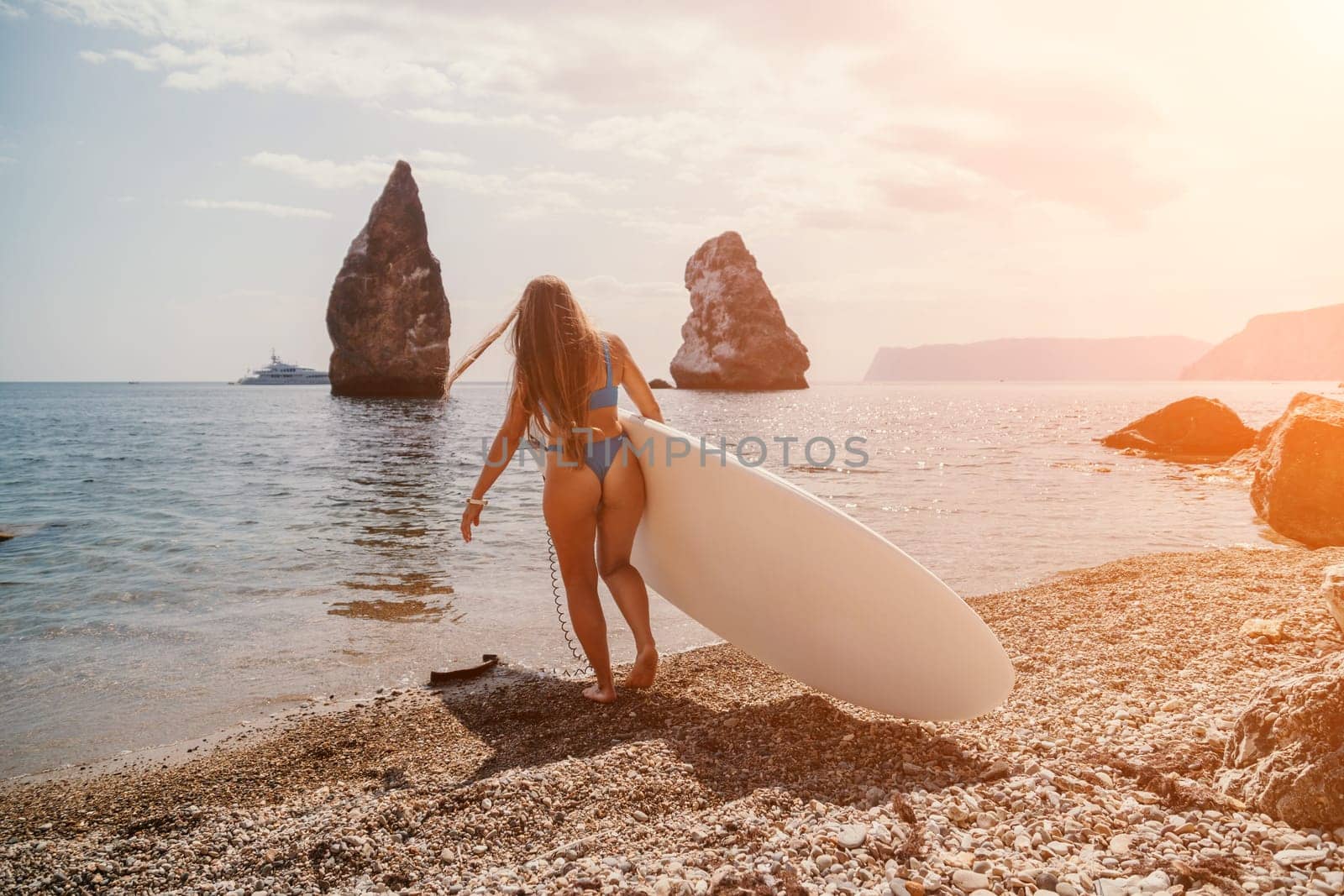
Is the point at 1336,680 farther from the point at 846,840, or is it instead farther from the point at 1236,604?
the point at 1236,604

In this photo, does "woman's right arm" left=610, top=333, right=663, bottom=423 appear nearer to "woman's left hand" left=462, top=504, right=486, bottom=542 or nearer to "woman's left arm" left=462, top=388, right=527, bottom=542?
"woman's left arm" left=462, top=388, right=527, bottom=542

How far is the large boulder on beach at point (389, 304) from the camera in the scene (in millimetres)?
55969

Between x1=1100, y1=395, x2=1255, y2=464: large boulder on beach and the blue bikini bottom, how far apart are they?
18077 millimetres

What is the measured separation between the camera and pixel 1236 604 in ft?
14.5

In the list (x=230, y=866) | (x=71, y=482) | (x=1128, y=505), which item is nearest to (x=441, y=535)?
(x=230, y=866)

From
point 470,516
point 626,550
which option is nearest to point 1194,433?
point 626,550

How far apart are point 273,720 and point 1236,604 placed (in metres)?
5.34

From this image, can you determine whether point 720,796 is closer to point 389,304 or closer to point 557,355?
point 557,355

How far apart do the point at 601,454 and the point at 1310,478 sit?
848 centimetres

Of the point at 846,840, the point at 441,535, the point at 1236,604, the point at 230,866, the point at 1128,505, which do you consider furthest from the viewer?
the point at 1128,505

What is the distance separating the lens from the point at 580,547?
11.1 feet

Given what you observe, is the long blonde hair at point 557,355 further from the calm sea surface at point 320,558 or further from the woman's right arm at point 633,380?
the calm sea surface at point 320,558

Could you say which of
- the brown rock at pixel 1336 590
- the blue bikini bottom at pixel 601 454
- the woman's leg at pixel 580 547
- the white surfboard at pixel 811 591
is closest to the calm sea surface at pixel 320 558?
the woman's leg at pixel 580 547

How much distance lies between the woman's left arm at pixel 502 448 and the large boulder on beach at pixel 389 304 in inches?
2137
